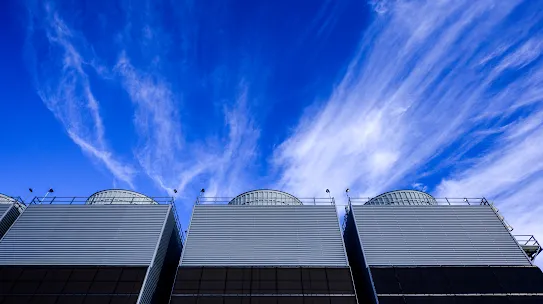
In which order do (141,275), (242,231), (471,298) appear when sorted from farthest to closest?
(242,231) < (141,275) < (471,298)

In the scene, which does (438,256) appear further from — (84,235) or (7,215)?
(7,215)

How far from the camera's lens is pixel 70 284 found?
2805cm

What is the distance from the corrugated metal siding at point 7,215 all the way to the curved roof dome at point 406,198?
128 feet

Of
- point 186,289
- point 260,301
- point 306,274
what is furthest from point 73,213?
point 306,274

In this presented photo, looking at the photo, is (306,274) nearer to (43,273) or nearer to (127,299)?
(127,299)

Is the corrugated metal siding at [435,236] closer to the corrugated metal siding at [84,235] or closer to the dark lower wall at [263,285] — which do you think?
the dark lower wall at [263,285]

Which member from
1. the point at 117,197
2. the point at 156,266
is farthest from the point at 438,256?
the point at 117,197

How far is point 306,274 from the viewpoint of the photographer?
29109 mm

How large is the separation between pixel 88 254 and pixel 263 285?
15760 millimetres

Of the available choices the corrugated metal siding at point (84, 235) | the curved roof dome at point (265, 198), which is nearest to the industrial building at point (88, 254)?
the corrugated metal siding at point (84, 235)

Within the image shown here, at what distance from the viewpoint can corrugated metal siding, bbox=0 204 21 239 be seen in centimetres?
3362

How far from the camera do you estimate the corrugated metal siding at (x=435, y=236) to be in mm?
30109

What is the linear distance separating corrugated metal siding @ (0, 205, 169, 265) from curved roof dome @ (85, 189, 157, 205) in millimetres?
3938

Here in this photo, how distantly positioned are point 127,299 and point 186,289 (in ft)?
14.7
